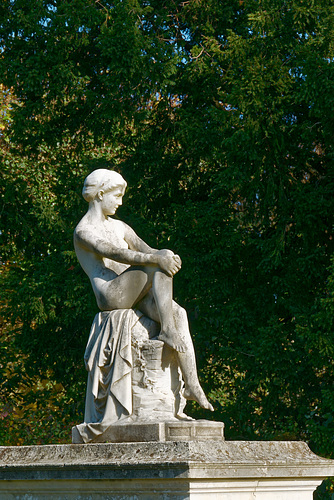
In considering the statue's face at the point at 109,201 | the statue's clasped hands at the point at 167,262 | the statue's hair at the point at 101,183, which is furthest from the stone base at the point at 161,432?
the statue's hair at the point at 101,183

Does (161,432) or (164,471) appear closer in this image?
(164,471)

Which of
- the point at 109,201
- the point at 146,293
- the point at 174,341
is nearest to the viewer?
the point at 174,341

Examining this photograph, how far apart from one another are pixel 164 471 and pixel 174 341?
1122mm

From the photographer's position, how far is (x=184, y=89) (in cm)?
1498

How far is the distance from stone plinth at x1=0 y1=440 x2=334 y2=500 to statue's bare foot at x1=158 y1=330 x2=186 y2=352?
80 cm

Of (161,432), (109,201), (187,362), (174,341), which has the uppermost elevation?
(109,201)

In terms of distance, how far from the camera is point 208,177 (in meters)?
15.2

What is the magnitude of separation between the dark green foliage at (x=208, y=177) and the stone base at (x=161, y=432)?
5.42 meters

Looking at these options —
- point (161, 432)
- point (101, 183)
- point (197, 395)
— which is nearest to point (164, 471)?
point (161, 432)

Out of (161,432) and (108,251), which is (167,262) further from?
(161,432)

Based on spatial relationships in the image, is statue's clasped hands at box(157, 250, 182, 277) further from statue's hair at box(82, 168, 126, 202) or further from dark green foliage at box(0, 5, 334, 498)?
dark green foliage at box(0, 5, 334, 498)

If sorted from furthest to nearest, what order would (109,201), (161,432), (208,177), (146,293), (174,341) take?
(208,177)
(109,201)
(146,293)
(174,341)
(161,432)

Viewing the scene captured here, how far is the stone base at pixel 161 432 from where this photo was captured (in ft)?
20.8

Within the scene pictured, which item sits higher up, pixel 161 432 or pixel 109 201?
pixel 109 201
